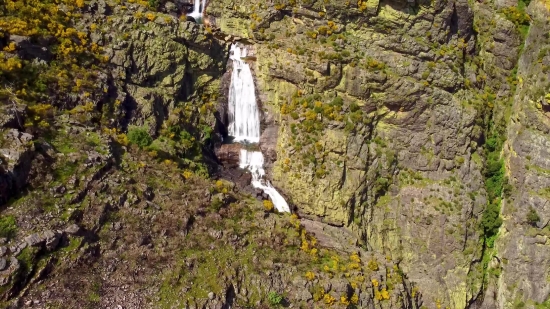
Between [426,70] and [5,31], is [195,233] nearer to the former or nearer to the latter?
[5,31]

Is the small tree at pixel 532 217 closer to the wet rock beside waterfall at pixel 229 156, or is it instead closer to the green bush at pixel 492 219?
the green bush at pixel 492 219

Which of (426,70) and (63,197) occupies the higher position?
(426,70)

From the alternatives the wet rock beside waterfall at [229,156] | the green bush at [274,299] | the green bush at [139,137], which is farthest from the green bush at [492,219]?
the green bush at [139,137]

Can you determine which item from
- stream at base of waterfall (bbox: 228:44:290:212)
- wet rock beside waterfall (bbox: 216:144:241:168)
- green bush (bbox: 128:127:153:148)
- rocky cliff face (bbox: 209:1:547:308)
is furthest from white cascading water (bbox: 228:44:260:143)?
green bush (bbox: 128:127:153:148)

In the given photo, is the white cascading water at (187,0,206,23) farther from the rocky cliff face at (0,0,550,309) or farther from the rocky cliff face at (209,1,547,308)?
the rocky cliff face at (209,1,547,308)

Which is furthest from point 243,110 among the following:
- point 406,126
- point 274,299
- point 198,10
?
point 274,299

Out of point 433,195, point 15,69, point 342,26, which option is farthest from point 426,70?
point 15,69
